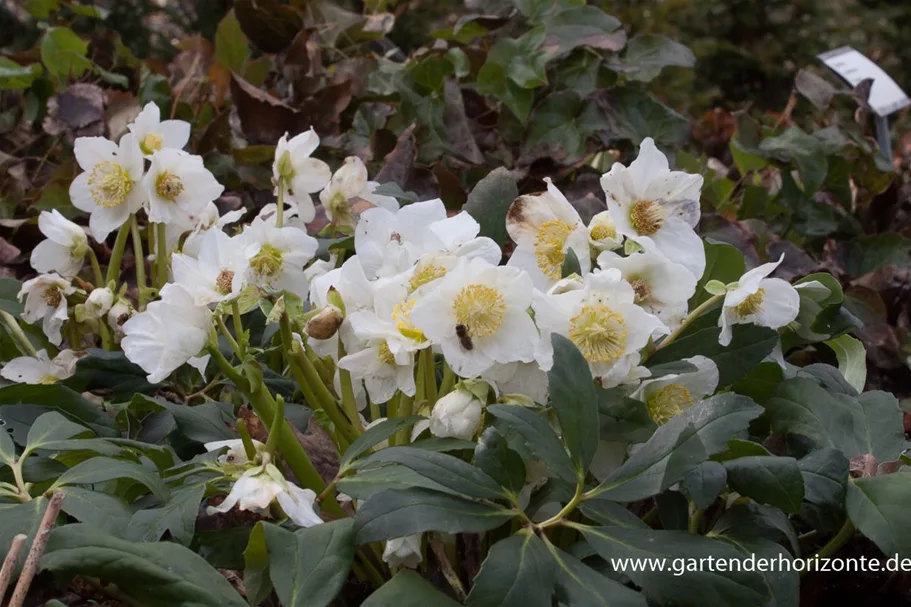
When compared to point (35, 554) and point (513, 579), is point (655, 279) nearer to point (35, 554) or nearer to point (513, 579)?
point (513, 579)

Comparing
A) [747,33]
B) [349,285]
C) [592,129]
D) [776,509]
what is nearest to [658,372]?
[776,509]

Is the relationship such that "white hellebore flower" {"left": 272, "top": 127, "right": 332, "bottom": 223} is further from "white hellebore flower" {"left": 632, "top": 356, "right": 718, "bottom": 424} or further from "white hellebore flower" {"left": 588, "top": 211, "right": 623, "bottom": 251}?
"white hellebore flower" {"left": 632, "top": 356, "right": 718, "bottom": 424}

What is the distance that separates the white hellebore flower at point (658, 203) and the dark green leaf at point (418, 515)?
10.7 inches

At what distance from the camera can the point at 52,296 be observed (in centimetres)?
96

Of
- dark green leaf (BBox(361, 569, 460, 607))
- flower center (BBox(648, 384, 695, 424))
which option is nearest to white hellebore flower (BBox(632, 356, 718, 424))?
flower center (BBox(648, 384, 695, 424))

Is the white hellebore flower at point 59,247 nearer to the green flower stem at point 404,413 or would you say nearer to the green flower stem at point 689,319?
the green flower stem at point 404,413

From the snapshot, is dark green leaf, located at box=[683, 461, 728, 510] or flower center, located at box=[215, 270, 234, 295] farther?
flower center, located at box=[215, 270, 234, 295]

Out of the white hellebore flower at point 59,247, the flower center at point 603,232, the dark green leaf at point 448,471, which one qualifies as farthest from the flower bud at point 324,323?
the white hellebore flower at point 59,247

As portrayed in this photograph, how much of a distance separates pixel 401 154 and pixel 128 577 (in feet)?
2.65

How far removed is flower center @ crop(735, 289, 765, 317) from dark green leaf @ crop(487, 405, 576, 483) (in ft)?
0.70

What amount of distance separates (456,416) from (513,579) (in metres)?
0.13

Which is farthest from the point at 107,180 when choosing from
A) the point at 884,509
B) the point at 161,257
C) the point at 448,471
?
the point at 884,509

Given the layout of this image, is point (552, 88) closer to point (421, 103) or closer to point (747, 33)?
point (421, 103)

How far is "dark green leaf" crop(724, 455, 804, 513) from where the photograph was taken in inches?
23.8
